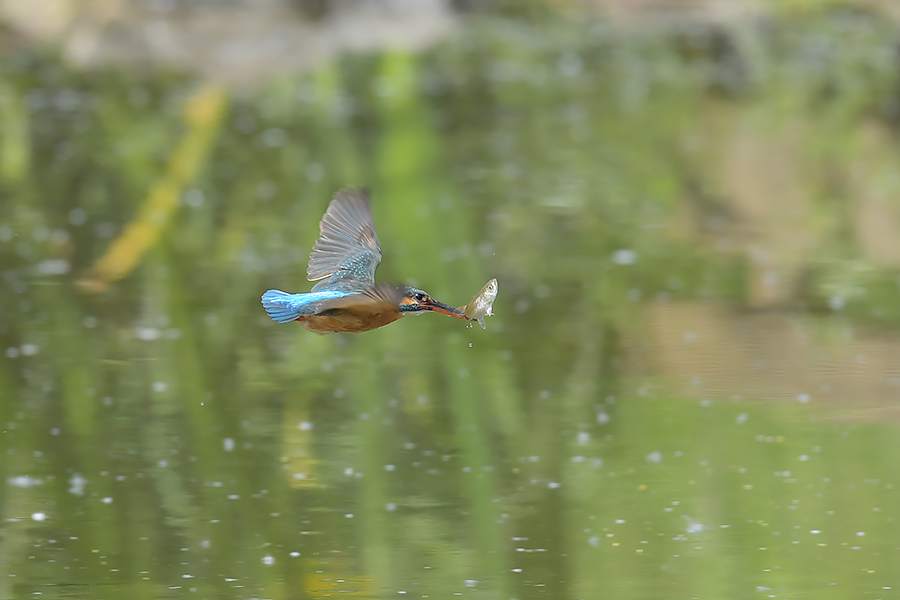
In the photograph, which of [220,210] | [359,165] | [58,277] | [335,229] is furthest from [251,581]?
[359,165]

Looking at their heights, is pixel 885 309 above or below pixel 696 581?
above

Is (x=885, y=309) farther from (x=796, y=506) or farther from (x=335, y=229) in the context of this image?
(x=335, y=229)

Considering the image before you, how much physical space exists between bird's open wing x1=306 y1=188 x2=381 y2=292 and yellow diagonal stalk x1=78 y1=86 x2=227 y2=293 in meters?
4.25

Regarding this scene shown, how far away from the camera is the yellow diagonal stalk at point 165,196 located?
29.2ft

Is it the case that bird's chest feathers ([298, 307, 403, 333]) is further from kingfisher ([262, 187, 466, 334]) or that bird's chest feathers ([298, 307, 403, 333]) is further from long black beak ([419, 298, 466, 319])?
long black beak ([419, 298, 466, 319])

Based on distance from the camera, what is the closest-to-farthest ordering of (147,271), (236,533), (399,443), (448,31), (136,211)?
(236,533) < (399,443) < (147,271) < (136,211) < (448,31)

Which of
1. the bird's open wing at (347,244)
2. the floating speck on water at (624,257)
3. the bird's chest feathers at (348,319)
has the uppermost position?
the floating speck on water at (624,257)

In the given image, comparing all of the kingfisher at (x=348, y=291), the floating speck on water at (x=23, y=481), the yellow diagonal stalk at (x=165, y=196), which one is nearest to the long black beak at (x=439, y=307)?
the kingfisher at (x=348, y=291)

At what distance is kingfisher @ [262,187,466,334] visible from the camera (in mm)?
3807

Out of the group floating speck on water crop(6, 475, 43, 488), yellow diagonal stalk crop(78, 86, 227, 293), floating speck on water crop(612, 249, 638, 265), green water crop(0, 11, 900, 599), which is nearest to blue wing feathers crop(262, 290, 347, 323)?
green water crop(0, 11, 900, 599)

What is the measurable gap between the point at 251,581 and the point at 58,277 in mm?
4072

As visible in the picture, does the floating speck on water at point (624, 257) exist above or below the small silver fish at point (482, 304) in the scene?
above

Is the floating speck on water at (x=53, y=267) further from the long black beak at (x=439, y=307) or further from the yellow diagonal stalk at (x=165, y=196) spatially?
the long black beak at (x=439, y=307)

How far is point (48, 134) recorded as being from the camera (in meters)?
12.4
